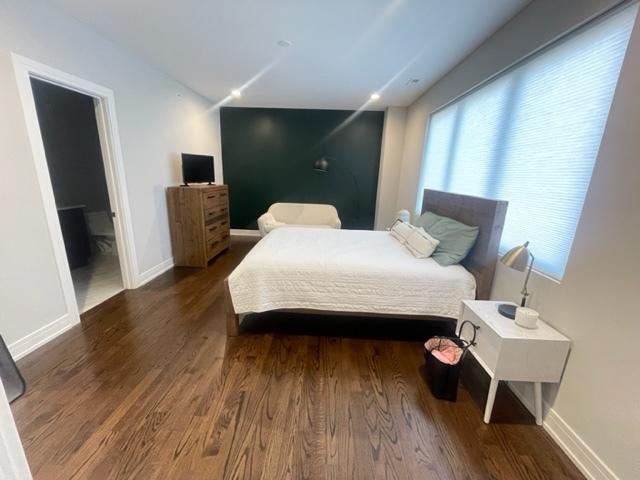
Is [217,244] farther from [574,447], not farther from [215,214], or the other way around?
[574,447]

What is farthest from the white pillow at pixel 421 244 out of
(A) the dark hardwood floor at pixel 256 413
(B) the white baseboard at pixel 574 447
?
(B) the white baseboard at pixel 574 447

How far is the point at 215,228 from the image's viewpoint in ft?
13.5

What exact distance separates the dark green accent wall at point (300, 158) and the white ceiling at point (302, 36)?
140 cm

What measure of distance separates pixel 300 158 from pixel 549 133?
4.13 m

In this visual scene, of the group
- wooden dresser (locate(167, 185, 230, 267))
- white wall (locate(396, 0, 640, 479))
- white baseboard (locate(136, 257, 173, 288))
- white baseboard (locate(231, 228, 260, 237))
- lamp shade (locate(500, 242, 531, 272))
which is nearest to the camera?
white wall (locate(396, 0, 640, 479))

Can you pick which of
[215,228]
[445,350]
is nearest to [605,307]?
[445,350]

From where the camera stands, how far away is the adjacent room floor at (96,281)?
109 inches

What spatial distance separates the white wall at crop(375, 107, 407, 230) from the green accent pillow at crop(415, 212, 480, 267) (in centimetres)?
254

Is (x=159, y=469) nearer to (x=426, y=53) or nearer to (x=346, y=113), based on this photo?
(x=426, y=53)

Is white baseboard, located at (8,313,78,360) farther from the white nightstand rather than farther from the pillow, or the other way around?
the pillow

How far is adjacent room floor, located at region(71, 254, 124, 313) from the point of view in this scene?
2771 mm

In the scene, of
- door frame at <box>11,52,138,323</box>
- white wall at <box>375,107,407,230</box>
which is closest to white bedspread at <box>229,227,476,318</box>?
door frame at <box>11,52,138,323</box>

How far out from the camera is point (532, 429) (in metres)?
1.49

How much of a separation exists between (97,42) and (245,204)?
3.31 m
